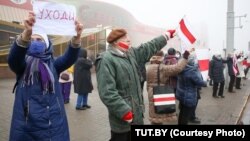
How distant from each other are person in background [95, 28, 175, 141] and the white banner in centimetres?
56

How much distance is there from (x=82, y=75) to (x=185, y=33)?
5294 mm

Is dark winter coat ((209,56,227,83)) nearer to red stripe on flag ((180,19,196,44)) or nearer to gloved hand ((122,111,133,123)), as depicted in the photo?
red stripe on flag ((180,19,196,44))

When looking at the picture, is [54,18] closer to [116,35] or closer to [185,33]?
[116,35]

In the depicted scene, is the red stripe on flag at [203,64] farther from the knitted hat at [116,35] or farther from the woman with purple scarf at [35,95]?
the woman with purple scarf at [35,95]

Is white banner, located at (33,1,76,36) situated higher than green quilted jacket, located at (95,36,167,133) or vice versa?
white banner, located at (33,1,76,36)

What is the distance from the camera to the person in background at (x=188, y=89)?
6.88 m

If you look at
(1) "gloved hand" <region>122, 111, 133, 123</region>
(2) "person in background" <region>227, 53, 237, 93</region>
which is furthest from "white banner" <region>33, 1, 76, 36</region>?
(2) "person in background" <region>227, 53, 237, 93</region>

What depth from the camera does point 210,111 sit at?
33.6 feet

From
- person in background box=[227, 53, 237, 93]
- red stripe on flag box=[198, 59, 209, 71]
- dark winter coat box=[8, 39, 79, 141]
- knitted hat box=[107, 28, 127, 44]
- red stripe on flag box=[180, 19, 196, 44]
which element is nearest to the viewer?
dark winter coat box=[8, 39, 79, 141]

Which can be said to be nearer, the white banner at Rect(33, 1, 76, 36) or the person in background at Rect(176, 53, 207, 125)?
the white banner at Rect(33, 1, 76, 36)

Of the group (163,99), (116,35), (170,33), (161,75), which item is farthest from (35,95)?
(161,75)

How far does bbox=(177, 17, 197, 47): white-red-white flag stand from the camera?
502 centimetres

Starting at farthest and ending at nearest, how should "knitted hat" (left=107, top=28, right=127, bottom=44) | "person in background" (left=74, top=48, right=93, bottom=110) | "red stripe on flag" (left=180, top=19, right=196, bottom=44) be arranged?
"person in background" (left=74, top=48, right=93, bottom=110) < "red stripe on flag" (left=180, top=19, right=196, bottom=44) < "knitted hat" (left=107, top=28, right=127, bottom=44)

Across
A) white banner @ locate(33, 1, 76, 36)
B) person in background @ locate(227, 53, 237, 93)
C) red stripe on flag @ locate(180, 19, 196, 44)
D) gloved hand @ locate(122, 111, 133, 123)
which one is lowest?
person in background @ locate(227, 53, 237, 93)
